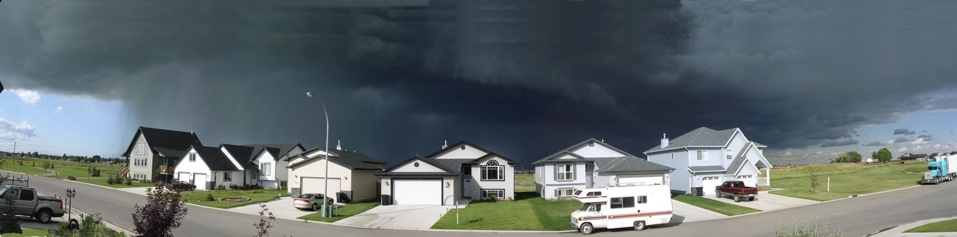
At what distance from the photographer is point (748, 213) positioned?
103 ft

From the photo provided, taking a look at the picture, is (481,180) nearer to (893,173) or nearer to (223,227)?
(223,227)

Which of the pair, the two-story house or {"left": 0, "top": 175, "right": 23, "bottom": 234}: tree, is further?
the two-story house

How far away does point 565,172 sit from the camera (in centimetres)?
4484

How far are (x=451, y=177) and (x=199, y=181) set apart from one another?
3435 cm

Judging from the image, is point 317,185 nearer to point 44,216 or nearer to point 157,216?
point 44,216

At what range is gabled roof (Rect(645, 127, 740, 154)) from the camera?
160ft

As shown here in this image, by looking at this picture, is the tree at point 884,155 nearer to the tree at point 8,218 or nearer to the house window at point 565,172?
the house window at point 565,172

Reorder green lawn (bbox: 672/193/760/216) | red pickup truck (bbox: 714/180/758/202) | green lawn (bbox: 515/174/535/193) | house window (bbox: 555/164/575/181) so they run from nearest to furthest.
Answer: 1. green lawn (bbox: 672/193/760/216)
2. red pickup truck (bbox: 714/180/758/202)
3. house window (bbox: 555/164/575/181)
4. green lawn (bbox: 515/174/535/193)

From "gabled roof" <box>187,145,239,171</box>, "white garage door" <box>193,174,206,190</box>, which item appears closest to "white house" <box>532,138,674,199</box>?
"gabled roof" <box>187,145,239,171</box>

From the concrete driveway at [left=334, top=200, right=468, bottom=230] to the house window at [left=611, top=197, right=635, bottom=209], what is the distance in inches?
392

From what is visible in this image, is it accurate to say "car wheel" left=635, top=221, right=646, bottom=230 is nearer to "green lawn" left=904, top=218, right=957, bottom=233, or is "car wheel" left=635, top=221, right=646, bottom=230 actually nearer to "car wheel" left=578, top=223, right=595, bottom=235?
"car wheel" left=578, top=223, right=595, bottom=235

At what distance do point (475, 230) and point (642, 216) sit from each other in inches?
337

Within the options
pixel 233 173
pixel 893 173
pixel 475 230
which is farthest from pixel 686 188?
pixel 233 173

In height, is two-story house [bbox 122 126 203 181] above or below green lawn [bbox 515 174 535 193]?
above
